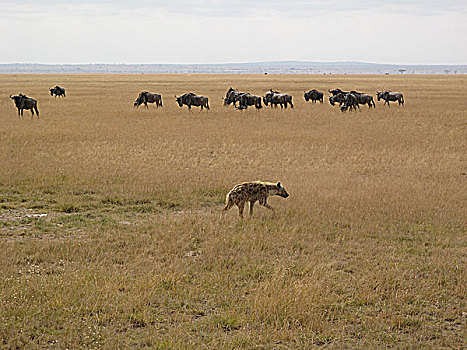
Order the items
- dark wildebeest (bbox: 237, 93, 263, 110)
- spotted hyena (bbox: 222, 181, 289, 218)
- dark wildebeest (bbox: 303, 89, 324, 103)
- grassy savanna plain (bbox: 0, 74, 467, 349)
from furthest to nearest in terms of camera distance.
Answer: dark wildebeest (bbox: 303, 89, 324, 103) < dark wildebeest (bbox: 237, 93, 263, 110) < spotted hyena (bbox: 222, 181, 289, 218) < grassy savanna plain (bbox: 0, 74, 467, 349)

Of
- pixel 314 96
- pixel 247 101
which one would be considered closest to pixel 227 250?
pixel 247 101

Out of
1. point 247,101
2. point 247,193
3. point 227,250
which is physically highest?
point 247,101

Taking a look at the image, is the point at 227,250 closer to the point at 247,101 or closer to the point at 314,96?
the point at 247,101

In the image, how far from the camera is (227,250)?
877cm

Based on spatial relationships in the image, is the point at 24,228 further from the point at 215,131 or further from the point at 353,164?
the point at 215,131

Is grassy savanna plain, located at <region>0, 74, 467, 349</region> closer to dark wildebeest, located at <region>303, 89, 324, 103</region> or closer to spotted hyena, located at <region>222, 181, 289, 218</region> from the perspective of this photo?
spotted hyena, located at <region>222, 181, 289, 218</region>

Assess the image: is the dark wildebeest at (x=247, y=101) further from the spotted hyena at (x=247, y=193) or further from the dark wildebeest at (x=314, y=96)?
the spotted hyena at (x=247, y=193)

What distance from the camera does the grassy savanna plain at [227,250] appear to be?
618cm

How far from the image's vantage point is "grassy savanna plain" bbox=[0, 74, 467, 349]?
618 cm

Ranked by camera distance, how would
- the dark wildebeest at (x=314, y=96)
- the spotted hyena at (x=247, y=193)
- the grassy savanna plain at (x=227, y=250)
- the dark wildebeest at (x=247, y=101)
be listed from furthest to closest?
1. the dark wildebeest at (x=314, y=96)
2. the dark wildebeest at (x=247, y=101)
3. the spotted hyena at (x=247, y=193)
4. the grassy savanna plain at (x=227, y=250)

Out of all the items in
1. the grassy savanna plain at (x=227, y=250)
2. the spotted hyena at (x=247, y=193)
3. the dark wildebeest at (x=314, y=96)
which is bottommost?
the grassy savanna plain at (x=227, y=250)

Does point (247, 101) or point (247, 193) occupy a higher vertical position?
point (247, 101)

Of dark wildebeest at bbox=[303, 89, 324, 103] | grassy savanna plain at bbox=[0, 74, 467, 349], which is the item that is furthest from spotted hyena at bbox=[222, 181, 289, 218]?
dark wildebeest at bbox=[303, 89, 324, 103]

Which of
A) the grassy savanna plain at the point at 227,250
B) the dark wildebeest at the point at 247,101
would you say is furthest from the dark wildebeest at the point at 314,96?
the grassy savanna plain at the point at 227,250
